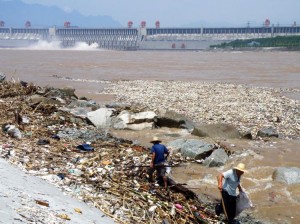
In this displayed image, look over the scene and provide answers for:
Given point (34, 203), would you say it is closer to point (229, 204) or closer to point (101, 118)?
point (229, 204)

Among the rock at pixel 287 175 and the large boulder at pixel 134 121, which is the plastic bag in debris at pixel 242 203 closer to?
the rock at pixel 287 175

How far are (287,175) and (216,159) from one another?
173 cm

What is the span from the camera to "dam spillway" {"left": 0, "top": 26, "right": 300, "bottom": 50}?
115438mm

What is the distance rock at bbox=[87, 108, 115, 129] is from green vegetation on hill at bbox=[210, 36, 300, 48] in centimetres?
8383

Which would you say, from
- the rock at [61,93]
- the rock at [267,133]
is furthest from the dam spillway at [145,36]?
the rock at [267,133]

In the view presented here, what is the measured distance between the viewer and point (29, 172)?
22.8ft

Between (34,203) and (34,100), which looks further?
(34,100)

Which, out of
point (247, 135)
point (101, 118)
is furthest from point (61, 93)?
point (247, 135)

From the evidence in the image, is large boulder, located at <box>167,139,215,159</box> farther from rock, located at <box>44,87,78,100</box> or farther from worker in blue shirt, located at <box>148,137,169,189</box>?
rock, located at <box>44,87,78,100</box>

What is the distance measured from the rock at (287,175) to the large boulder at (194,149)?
180 centimetres

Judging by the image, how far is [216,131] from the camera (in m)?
13.4

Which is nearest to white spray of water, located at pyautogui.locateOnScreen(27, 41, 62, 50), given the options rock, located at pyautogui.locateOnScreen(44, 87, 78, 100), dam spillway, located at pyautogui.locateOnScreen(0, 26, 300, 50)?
dam spillway, located at pyautogui.locateOnScreen(0, 26, 300, 50)

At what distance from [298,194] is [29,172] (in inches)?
222

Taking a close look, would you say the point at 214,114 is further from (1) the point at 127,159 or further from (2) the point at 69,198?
(2) the point at 69,198
